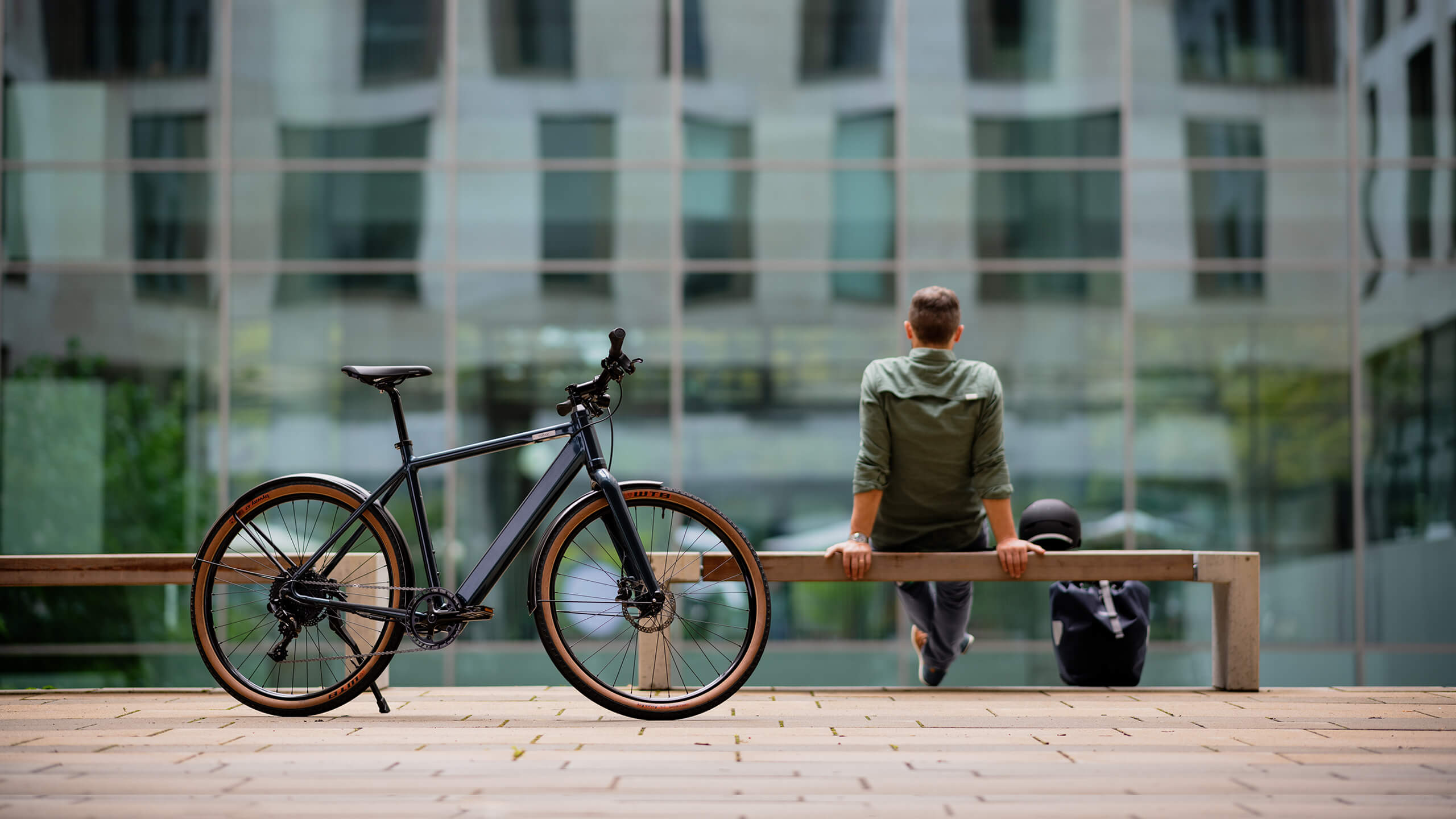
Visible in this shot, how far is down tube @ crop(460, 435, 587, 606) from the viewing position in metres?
4.22

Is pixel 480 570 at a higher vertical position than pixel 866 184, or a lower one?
lower

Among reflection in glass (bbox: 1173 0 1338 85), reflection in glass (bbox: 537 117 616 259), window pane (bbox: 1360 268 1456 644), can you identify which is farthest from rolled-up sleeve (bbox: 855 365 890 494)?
window pane (bbox: 1360 268 1456 644)

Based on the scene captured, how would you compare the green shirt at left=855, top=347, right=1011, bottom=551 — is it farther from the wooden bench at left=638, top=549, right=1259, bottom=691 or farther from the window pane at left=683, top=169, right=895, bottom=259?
the window pane at left=683, top=169, right=895, bottom=259

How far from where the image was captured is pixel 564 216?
1093cm

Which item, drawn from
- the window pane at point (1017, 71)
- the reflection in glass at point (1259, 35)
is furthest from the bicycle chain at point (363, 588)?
the reflection in glass at point (1259, 35)

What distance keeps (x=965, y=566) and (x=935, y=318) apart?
0.92 metres

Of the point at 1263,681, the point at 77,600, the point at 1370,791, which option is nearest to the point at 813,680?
the point at 1263,681

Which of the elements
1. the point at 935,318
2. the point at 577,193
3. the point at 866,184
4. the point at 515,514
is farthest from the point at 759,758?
the point at 577,193

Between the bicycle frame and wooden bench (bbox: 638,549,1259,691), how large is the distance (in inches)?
16.6

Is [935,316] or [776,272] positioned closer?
[935,316]

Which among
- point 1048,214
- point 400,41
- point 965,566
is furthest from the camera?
point 400,41

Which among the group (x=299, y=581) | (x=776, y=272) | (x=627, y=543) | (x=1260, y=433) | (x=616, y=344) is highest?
(x=776, y=272)

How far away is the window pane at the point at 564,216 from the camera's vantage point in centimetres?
1090

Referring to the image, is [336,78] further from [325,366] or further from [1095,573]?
[1095,573]
